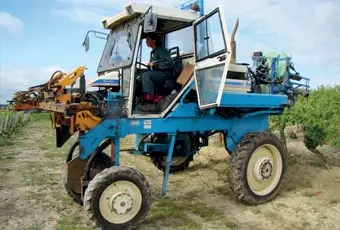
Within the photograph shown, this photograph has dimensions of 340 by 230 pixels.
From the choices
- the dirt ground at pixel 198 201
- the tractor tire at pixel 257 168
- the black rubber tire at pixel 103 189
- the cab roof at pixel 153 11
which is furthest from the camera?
the tractor tire at pixel 257 168

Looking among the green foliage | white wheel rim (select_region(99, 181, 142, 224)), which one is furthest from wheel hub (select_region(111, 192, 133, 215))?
the green foliage

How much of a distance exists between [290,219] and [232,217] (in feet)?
2.82

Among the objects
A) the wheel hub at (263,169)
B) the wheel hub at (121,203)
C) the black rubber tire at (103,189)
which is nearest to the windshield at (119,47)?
the black rubber tire at (103,189)

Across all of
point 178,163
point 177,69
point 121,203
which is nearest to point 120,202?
point 121,203

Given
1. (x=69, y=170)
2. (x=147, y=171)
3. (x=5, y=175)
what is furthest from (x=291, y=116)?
(x=5, y=175)

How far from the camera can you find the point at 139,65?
708 cm

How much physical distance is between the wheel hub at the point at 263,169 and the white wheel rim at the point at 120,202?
248cm

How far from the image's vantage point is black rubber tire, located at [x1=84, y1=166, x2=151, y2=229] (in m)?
5.52

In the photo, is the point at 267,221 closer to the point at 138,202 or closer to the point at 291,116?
the point at 138,202

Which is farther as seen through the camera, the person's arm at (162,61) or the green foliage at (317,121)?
the green foliage at (317,121)

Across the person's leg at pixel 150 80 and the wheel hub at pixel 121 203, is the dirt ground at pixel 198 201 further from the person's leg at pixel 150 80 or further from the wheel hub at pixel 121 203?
the person's leg at pixel 150 80

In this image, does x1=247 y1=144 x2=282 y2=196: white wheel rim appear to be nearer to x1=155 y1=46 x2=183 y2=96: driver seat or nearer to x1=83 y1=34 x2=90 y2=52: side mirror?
x1=155 y1=46 x2=183 y2=96: driver seat

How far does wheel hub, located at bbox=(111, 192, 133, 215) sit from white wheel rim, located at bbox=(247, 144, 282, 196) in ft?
8.01

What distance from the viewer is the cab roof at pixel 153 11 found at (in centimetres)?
648
